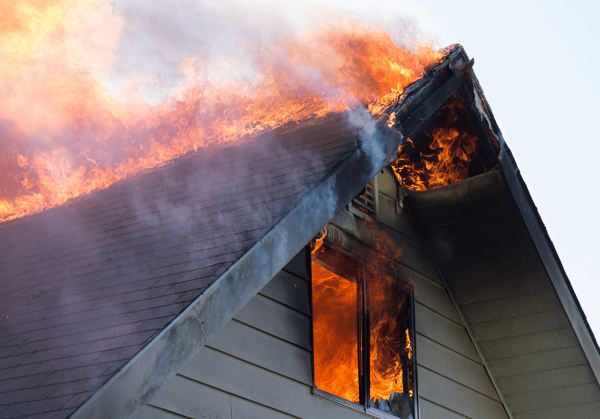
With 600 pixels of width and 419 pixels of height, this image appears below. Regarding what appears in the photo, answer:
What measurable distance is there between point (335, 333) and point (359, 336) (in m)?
0.31

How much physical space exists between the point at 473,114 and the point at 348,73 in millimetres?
1338

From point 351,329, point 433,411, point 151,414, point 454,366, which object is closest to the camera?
point 151,414

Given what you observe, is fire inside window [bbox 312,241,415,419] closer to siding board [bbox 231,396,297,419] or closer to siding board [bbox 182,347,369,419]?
siding board [bbox 182,347,369,419]

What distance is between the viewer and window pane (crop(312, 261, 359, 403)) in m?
5.46

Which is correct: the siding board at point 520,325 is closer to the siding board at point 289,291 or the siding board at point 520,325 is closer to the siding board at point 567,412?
the siding board at point 567,412

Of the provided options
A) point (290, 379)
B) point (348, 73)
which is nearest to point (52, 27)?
point (348, 73)

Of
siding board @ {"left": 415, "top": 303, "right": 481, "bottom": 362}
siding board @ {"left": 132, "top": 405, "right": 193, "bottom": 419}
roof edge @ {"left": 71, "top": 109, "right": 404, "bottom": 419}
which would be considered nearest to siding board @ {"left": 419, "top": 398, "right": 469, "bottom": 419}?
siding board @ {"left": 415, "top": 303, "right": 481, "bottom": 362}

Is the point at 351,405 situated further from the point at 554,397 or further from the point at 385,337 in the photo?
the point at 554,397

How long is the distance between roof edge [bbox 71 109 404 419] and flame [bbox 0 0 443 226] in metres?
0.83

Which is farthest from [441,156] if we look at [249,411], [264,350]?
[249,411]

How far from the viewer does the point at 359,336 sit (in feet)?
18.4

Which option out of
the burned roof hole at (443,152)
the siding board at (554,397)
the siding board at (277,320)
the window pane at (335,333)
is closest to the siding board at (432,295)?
the window pane at (335,333)

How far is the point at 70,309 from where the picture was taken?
3.66m

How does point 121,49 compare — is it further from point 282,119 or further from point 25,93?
point 282,119
